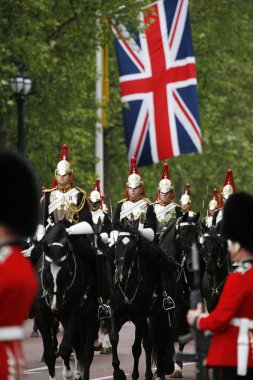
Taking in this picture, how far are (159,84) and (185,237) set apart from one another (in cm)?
1368

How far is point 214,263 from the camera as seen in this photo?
16922mm

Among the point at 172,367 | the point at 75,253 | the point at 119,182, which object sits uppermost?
the point at 119,182

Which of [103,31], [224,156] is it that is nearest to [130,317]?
[103,31]

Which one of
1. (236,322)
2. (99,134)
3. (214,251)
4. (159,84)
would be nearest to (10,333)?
(236,322)

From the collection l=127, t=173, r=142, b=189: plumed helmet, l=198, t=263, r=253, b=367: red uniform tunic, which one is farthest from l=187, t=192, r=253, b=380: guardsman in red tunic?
l=127, t=173, r=142, b=189: plumed helmet

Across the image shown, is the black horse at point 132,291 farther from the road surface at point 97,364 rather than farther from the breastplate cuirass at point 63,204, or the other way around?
the road surface at point 97,364

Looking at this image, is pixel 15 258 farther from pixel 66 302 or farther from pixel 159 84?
pixel 159 84

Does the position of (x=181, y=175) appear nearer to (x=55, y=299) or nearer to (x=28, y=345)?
(x=28, y=345)

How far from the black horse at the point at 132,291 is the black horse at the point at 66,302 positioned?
0.96 feet

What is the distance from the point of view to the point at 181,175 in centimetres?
4181

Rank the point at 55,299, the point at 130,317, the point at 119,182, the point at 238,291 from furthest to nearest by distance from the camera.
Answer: the point at 119,182 < the point at 130,317 < the point at 55,299 < the point at 238,291

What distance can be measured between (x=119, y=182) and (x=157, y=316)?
24.9 metres

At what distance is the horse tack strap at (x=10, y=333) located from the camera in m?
6.75

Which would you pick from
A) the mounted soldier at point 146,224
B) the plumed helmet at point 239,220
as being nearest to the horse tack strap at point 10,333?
the plumed helmet at point 239,220
